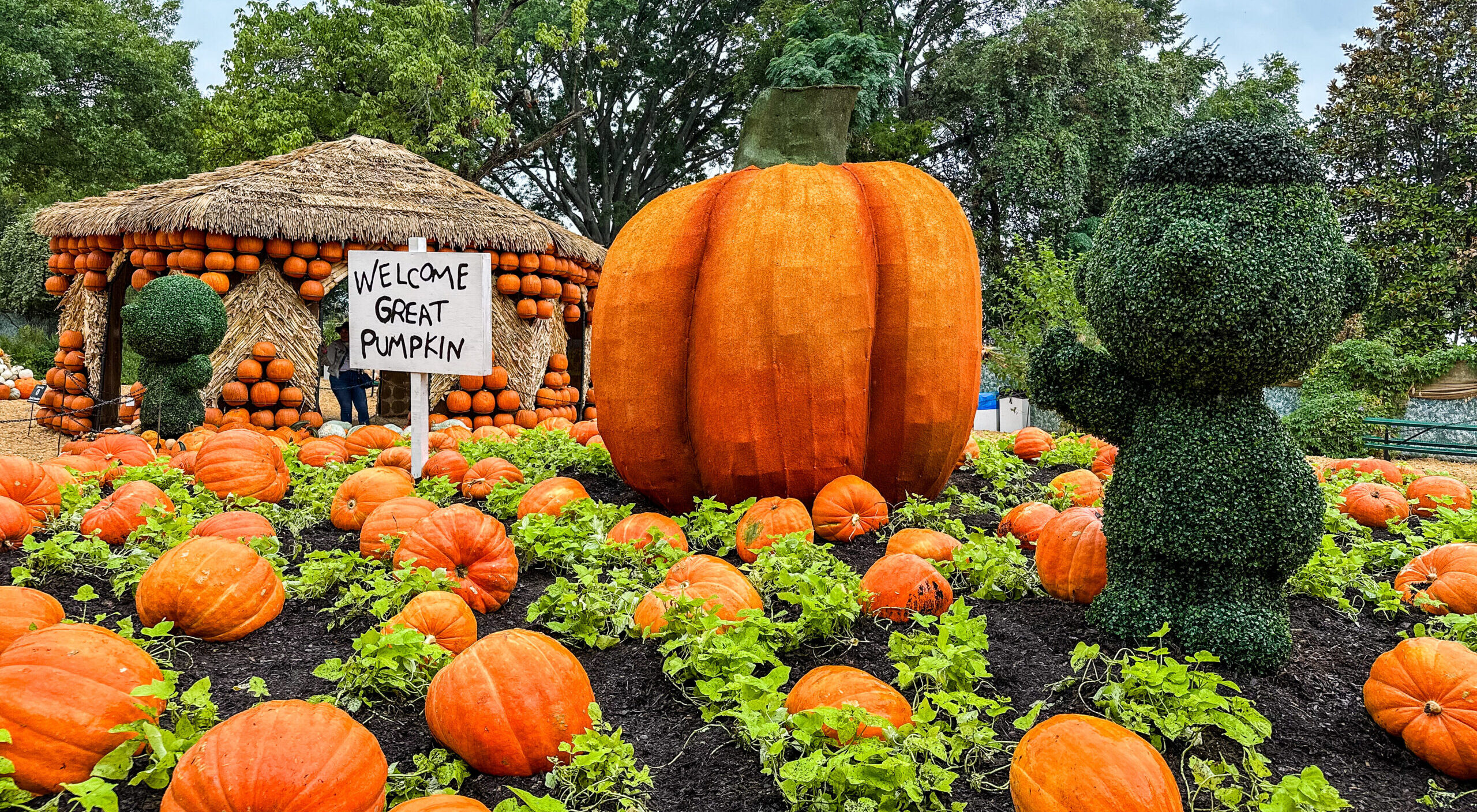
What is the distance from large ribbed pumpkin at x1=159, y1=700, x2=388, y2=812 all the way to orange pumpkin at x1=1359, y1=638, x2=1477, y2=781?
2.47 m

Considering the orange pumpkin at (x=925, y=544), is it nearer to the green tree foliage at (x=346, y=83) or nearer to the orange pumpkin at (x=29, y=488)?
the orange pumpkin at (x=29, y=488)

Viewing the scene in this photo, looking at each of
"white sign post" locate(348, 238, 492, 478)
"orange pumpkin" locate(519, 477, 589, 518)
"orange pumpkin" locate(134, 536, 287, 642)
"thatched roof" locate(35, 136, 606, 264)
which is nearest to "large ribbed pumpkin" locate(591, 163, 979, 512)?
"orange pumpkin" locate(519, 477, 589, 518)

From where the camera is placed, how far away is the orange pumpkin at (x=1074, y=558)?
117 inches

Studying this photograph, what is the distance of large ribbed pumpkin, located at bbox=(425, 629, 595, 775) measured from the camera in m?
1.94

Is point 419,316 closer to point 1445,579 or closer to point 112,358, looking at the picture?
point 1445,579

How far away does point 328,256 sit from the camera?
10.1 metres

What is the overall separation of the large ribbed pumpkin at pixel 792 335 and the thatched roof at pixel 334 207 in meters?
5.79

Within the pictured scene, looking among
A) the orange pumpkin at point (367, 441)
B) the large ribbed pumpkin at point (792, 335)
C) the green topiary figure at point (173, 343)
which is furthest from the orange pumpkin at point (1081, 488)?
the green topiary figure at point (173, 343)

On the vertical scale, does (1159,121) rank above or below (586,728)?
above

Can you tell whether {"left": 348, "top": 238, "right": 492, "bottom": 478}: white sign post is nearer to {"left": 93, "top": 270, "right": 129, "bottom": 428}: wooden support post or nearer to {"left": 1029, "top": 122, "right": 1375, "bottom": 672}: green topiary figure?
{"left": 1029, "top": 122, "right": 1375, "bottom": 672}: green topiary figure

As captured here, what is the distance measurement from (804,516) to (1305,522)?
1743mm

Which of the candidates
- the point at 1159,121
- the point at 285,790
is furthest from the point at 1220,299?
the point at 1159,121

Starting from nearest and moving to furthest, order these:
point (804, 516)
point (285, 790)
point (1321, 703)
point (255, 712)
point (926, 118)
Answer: point (285, 790) → point (255, 712) → point (1321, 703) → point (804, 516) → point (926, 118)

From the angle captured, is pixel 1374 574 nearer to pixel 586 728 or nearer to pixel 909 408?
pixel 909 408
